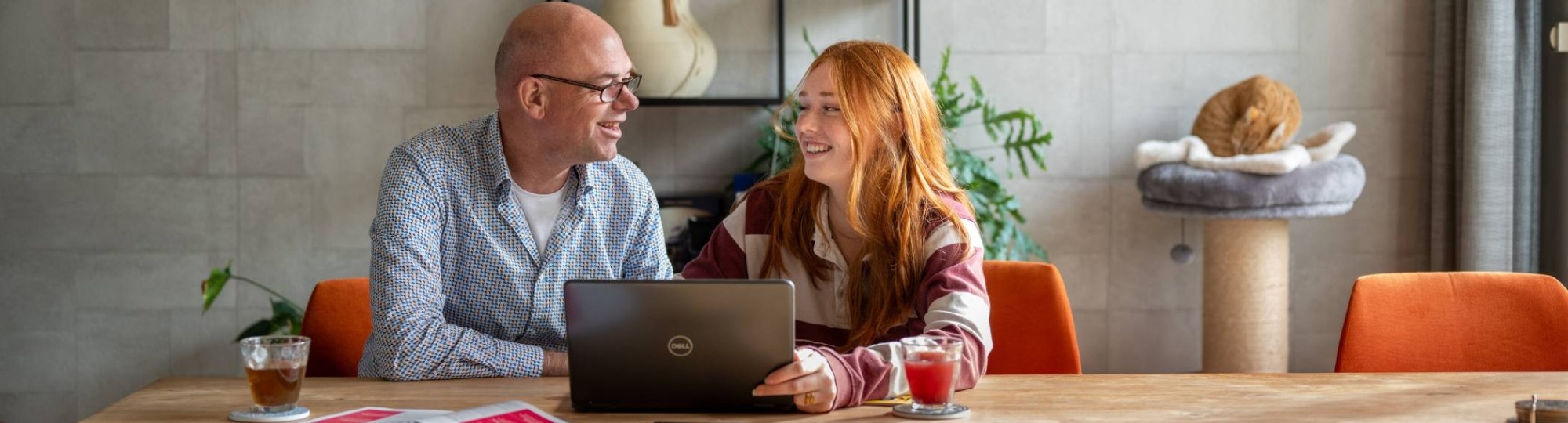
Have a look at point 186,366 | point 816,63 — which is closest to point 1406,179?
point 816,63

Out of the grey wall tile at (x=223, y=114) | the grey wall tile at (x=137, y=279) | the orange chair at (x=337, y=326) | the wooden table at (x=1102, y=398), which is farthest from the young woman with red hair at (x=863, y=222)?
the grey wall tile at (x=137, y=279)

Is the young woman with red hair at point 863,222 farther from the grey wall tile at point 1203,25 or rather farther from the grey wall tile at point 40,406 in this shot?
the grey wall tile at point 40,406

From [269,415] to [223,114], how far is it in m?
2.37

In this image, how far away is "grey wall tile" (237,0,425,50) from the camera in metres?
3.57

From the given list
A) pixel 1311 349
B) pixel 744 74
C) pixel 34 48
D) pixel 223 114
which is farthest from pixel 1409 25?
pixel 34 48

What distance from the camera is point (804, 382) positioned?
1456 mm

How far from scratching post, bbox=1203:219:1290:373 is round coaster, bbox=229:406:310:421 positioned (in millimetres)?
2653

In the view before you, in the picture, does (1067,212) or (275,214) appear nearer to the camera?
(275,214)

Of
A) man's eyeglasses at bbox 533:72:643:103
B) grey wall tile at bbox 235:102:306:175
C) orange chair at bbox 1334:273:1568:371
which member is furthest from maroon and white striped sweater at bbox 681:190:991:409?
grey wall tile at bbox 235:102:306:175

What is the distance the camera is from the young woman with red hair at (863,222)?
180 cm

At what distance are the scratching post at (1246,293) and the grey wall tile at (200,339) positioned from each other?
102 inches

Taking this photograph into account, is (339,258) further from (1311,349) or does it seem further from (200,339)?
(1311,349)

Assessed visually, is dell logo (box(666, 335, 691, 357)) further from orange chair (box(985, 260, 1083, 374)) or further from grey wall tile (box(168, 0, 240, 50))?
grey wall tile (box(168, 0, 240, 50))

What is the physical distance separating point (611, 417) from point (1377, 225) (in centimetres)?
305
